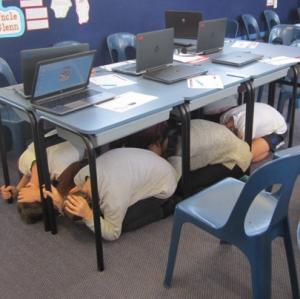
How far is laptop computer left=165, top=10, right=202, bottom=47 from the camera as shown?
3260 mm

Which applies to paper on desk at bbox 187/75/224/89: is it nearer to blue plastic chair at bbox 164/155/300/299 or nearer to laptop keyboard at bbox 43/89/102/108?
laptop keyboard at bbox 43/89/102/108

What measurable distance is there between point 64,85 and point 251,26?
3.91m

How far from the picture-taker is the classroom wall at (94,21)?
3350mm

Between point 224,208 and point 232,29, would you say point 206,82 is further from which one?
point 232,29

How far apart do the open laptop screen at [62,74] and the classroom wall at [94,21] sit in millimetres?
1353

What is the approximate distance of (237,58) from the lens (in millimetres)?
3006

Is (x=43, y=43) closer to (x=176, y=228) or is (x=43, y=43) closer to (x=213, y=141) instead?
(x=213, y=141)

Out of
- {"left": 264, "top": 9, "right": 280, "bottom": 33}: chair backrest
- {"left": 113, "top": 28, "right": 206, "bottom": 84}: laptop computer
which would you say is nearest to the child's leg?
{"left": 113, "top": 28, "right": 206, "bottom": 84}: laptop computer


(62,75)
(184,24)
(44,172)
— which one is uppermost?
(184,24)

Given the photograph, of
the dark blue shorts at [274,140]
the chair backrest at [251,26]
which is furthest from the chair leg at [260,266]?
the chair backrest at [251,26]

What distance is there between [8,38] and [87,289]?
221 cm

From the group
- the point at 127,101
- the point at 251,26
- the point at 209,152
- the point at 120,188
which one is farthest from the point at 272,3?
the point at 120,188

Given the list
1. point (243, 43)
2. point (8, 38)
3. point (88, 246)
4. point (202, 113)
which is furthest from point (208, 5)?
point (88, 246)

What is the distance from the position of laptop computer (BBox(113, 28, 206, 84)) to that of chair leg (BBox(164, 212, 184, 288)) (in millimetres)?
1018
